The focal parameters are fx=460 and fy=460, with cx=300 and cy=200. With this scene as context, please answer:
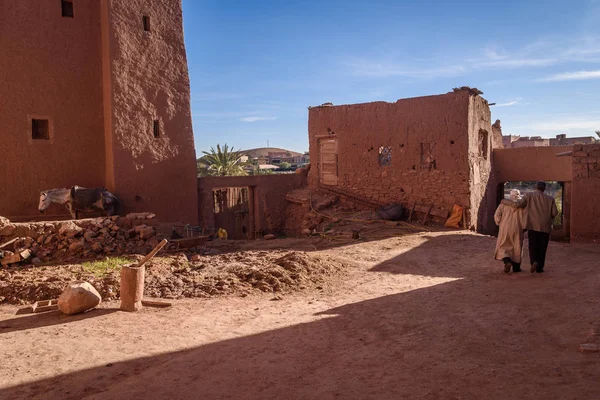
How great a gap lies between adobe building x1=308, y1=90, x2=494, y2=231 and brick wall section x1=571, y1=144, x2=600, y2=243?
384 centimetres

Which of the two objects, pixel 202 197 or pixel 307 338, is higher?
pixel 202 197

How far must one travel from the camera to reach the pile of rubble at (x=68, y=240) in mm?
8828

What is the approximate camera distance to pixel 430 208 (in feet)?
46.4

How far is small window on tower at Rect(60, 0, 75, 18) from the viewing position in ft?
41.4

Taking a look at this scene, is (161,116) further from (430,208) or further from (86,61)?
(430,208)

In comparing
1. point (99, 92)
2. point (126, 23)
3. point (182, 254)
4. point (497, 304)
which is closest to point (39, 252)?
point (182, 254)

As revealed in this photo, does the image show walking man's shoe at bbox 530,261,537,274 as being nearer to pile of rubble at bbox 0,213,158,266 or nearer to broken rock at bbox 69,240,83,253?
pile of rubble at bbox 0,213,158,266

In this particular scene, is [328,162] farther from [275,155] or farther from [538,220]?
[275,155]

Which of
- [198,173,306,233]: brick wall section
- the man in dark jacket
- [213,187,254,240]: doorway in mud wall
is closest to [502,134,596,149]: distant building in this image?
[198,173,306,233]: brick wall section

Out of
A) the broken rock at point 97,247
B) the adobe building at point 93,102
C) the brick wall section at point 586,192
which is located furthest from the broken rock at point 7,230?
the brick wall section at point 586,192

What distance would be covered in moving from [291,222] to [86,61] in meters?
8.21

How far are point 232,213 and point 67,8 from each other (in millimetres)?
8523

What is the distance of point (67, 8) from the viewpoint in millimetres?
12688

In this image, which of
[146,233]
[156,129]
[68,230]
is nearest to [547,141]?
[156,129]
